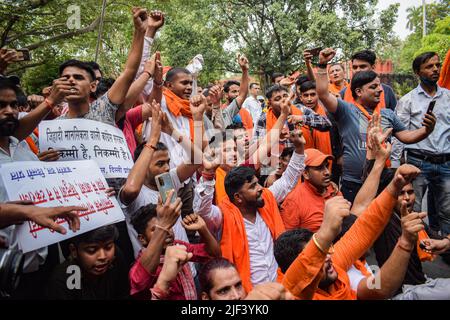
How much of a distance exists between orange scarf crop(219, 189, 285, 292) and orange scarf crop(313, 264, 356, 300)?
611 millimetres

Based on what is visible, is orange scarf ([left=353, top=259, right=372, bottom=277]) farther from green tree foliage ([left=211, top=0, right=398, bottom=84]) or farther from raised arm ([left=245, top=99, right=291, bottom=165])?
green tree foliage ([left=211, top=0, right=398, bottom=84])

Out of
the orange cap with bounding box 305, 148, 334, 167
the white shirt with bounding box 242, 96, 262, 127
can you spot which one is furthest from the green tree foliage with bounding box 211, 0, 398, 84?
the orange cap with bounding box 305, 148, 334, 167

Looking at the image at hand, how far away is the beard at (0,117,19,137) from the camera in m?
2.26

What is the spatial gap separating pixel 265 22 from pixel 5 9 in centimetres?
968

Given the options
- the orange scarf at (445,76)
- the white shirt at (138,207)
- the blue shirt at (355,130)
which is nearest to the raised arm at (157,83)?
the white shirt at (138,207)

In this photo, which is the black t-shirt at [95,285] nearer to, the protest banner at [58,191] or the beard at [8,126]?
the protest banner at [58,191]

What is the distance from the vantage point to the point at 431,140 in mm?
3777

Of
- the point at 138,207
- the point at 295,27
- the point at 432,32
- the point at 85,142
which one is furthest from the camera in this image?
the point at 432,32

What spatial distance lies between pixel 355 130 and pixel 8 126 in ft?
8.86

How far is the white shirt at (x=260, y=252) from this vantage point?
2.73 meters

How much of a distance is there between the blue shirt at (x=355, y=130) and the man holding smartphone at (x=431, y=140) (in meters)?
0.40

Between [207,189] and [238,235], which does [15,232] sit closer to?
[207,189]

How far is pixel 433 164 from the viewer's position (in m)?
3.75

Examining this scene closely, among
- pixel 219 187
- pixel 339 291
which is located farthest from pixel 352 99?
pixel 339 291
